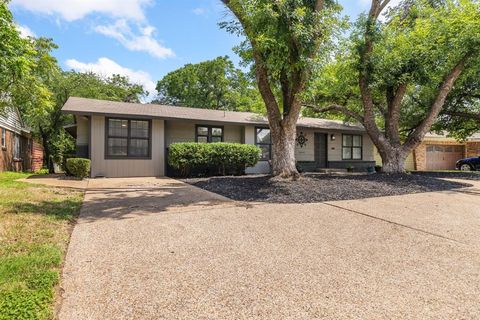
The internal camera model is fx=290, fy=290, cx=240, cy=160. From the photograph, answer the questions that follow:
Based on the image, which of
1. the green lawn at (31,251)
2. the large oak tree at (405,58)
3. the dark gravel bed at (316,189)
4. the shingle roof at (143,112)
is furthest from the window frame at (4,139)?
the large oak tree at (405,58)

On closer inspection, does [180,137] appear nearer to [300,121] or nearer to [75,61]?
[300,121]

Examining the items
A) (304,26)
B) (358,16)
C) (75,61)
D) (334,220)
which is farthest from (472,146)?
(75,61)

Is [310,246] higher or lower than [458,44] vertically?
lower

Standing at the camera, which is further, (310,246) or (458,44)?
(458,44)

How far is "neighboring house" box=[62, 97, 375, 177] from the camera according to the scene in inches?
460

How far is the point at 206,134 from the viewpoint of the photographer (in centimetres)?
1408

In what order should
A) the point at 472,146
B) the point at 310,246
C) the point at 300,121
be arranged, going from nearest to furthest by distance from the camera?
the point at 310,246 < the point at 300,121 < the point at 472,146

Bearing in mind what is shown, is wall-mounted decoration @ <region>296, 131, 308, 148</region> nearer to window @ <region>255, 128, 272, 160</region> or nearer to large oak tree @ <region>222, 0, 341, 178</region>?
window @ <region>255, 128, 272, 160</region>

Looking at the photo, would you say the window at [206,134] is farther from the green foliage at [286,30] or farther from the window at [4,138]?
the window at [4,138]

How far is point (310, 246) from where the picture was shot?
3.39 m

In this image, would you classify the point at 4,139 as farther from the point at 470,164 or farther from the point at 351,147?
the point at 470,164

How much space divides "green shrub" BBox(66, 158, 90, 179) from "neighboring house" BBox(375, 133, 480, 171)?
70.2 feet

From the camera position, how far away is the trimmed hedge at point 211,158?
11633 mm

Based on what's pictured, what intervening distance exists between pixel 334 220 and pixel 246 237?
164 centimetres
